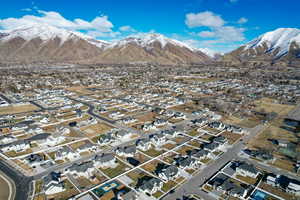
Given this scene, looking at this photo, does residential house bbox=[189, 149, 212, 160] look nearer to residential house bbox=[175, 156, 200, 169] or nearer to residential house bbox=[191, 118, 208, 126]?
residential house bbox=[175, 156, 200, 169]

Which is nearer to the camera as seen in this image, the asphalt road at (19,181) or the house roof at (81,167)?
the asphalt road at (19,181)

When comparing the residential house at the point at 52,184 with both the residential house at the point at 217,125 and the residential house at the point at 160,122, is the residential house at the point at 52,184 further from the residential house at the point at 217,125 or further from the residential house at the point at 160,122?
the residential house at the point at 217,125

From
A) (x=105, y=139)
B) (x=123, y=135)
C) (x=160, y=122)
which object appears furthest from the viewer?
(x=160, y=122)

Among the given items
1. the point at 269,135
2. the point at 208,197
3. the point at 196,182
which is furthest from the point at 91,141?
the point at 269,135

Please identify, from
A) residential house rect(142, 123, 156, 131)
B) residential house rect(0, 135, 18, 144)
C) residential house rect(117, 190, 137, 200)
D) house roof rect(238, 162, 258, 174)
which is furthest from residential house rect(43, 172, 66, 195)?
house roof rect(238, 162, 258, 174)

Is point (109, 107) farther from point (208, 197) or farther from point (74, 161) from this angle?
point (208, 197)

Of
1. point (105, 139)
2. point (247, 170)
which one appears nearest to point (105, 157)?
point (105, 139)

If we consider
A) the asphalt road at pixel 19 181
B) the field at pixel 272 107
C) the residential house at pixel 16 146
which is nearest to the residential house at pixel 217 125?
the field at pixel 272 107

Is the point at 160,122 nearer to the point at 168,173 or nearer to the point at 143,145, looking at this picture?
the point at 143,145
